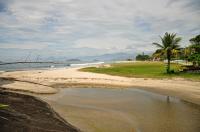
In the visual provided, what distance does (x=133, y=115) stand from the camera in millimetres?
14820

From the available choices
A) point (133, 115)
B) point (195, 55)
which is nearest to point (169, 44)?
point (195, 55)

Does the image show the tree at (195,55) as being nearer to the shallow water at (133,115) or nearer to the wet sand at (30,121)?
the shallow water at (133,115)

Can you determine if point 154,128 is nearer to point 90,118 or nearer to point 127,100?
point 90,118

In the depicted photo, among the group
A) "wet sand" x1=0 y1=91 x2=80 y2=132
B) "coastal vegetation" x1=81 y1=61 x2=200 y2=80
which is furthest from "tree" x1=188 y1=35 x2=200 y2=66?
"wet sand" x1=0 y1=91 x2=80 y2=132

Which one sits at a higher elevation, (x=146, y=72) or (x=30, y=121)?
(x=146, y=72)

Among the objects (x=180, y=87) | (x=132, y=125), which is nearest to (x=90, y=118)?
(x=132, y=125)

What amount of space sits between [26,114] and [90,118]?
13.0ft

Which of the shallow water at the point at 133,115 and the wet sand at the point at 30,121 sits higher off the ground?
the wet sand at the point at 30,121

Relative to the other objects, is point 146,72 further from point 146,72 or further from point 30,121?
point 30,121

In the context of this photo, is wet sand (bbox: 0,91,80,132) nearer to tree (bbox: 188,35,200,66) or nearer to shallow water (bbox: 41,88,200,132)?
shallow water (bbox: 41,88,200,132)

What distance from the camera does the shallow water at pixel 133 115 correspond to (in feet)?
39.7

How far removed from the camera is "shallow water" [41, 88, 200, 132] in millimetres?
12109

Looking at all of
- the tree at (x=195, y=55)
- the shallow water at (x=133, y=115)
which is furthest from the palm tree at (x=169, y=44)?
the shallow water at (x=133, y=115)

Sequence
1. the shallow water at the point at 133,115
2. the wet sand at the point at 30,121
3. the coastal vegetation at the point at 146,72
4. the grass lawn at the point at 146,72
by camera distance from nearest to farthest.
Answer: the wet sand at the point at 30,121, the shallow water at the point at 133,115, the grass lawn at the point at 146,72, the coastal vegetation at the point at 146,72
